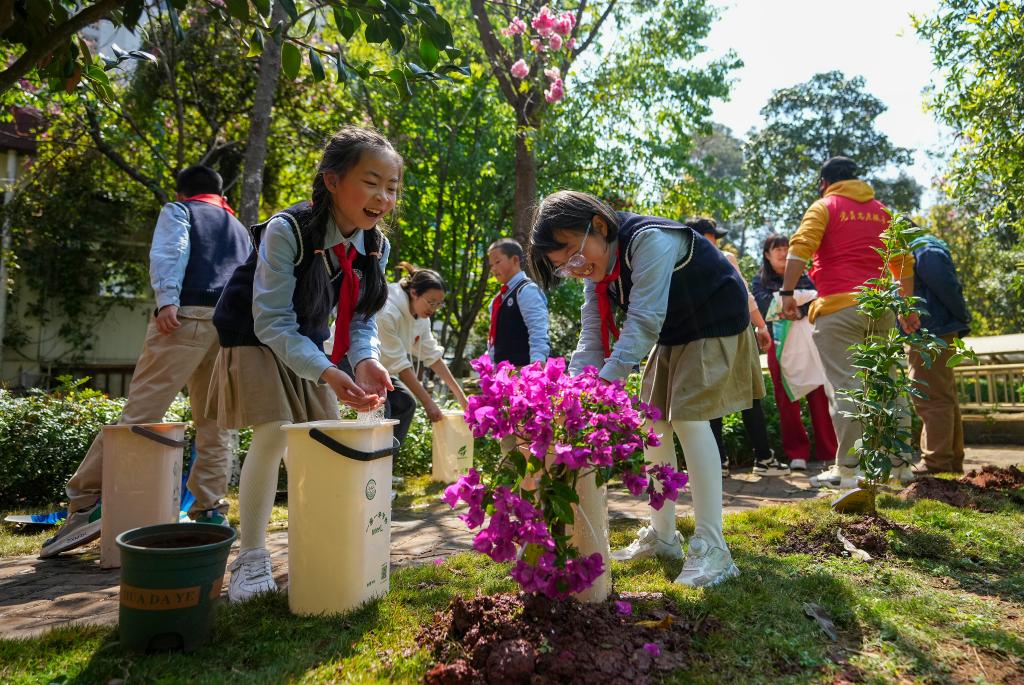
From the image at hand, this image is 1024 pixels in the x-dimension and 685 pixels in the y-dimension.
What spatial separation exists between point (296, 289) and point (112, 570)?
177 centimetres

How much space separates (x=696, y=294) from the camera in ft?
9.30

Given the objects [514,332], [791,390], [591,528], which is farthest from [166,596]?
[791,390]

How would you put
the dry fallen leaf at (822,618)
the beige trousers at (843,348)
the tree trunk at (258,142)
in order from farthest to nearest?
1. the tree trunk at (258,142)
2. the beige trousers at (843,348)
3. the dry fallen leaf at (822,618)

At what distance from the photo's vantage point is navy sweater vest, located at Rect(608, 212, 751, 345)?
2818mm

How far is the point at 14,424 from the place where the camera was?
193 inches

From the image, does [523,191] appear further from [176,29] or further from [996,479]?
[176,29]

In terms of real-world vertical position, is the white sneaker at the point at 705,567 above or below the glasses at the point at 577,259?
below

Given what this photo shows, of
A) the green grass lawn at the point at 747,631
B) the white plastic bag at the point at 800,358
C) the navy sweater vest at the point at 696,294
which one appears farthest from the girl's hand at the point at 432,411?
the white plastic bag at the point at 800,358

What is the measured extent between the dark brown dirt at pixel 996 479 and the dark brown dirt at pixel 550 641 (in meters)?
3.10

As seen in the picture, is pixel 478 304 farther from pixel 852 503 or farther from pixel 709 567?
pixel 709 567

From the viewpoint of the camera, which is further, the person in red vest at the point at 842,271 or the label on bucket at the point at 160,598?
the person in red vest at the point at 842,271

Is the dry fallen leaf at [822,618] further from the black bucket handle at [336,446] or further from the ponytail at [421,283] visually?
the ponytail at [421,283]

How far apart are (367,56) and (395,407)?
7479 mm

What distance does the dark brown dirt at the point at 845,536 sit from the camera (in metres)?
3.03
